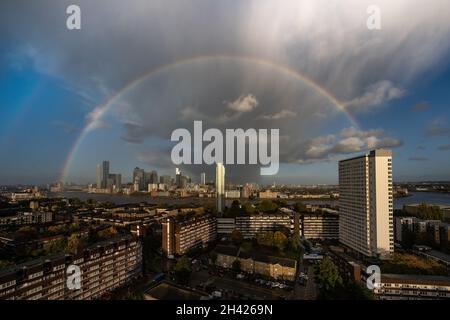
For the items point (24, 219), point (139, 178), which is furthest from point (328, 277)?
point (139, 178)

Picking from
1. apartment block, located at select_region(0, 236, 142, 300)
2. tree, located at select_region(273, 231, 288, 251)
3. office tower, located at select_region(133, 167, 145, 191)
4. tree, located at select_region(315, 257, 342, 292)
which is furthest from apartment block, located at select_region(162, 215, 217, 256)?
office tower, located at select_region(133, 167, 145, 191)

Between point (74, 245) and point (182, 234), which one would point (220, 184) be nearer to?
point (182, 234)

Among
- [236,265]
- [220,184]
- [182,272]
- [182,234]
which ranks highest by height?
[220,184]

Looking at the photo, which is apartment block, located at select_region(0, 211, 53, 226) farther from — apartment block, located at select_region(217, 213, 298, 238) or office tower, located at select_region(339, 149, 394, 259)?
office tower, located at select_region(339, 149, 394, 259)

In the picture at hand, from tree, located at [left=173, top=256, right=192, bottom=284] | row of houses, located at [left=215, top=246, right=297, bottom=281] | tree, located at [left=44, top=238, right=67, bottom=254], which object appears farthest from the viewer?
tree, located at [left=44, top=238, right=67, bottom=254]

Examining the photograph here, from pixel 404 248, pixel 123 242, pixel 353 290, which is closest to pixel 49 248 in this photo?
pixel 123 242

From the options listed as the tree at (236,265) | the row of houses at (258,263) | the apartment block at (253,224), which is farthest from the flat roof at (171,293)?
the apartment block at (253,224)

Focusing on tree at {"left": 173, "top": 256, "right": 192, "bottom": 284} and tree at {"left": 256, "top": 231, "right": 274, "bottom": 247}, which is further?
tree at {"left": 256, "top": 231, "right": 274, "bottom": 247}
